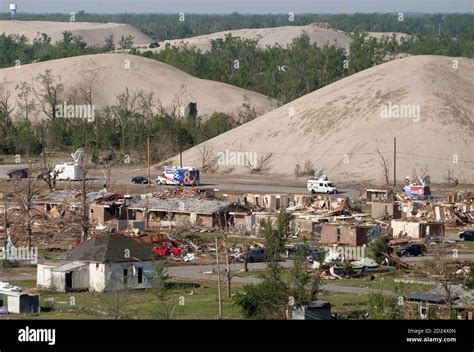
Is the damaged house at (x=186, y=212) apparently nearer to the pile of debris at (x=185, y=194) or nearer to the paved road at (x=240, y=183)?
the pile of debris at (x=185, y=194)

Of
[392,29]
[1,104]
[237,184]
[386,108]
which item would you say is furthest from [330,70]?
[392,29]

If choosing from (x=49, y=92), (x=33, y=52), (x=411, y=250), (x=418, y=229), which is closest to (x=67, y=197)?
(x=418, y=229)

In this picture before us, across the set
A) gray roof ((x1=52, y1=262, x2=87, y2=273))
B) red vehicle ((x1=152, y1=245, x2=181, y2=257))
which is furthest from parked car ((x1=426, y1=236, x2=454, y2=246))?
gray roof ((x1=52, y1=262, x2=87, y2=273))

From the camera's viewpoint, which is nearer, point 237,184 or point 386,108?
point 237,184

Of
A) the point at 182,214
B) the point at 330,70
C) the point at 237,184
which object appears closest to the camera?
the point at 182,214

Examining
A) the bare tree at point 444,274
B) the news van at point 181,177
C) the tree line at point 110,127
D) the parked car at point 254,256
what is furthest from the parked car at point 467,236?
the tree line at point 110,127
